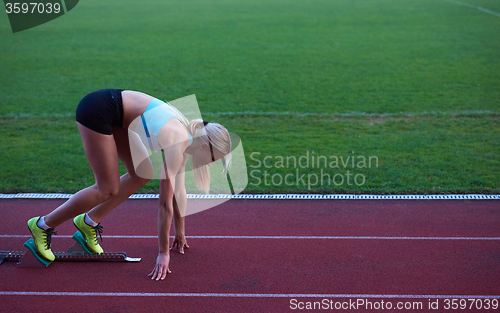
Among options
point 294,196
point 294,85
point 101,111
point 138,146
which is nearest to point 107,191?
point 138,146

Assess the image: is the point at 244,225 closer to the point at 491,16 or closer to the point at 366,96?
the point at 366,96

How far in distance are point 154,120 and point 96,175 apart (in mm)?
728

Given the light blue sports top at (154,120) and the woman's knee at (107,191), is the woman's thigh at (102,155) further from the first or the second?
the light blue sports top at (154,120)

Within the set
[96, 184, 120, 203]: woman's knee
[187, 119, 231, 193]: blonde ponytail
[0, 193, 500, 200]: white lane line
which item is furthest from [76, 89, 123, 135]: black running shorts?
[0, 193, 500, 200]: white lane line

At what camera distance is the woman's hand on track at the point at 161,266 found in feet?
13.0

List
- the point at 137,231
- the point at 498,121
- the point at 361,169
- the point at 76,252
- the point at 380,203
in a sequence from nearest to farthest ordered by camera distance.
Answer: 1. the point at 76,252
2. the point at 137,231
3. the point at 380,203
4. the point at 361,169
5. the point at 498,121

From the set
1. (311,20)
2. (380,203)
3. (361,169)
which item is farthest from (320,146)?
(311,20)

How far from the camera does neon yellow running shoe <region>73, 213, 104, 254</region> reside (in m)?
4.32

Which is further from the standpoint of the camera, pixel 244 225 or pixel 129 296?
pixel 244 225

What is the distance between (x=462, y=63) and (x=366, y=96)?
485 centimetres

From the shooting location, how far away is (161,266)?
13.0 ft

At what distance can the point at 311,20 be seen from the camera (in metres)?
22.6

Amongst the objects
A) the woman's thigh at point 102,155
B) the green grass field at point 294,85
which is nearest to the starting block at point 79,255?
the woman's thigh at point 102,155

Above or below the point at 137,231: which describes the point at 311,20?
above
